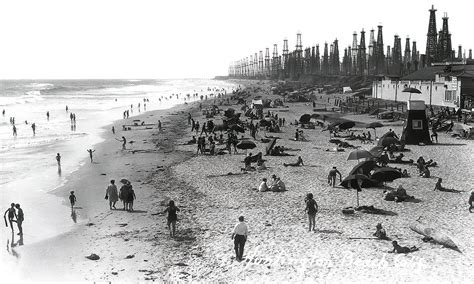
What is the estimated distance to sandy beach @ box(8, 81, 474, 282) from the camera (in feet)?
37.6

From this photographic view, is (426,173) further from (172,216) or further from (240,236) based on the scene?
(172,216)

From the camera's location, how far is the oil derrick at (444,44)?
72.1 meters

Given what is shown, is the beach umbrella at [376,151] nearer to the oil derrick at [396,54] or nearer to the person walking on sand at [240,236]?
the person walking on sand at [240,236]

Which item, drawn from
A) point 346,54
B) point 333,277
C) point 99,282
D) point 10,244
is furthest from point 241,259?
point 346,54

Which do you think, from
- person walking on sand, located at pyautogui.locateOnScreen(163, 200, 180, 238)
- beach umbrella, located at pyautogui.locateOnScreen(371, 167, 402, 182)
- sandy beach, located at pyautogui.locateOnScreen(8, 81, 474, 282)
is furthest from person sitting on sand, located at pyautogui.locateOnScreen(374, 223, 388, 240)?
person walking on sand, located at pyautogui.locateOnScreen(163, 200, 180, 238)

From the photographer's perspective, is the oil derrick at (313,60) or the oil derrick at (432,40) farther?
the oil derrick at (313,60)

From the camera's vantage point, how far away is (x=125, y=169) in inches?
1028

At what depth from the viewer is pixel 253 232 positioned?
1427cm

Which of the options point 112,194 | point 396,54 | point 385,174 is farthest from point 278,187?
point 396,54

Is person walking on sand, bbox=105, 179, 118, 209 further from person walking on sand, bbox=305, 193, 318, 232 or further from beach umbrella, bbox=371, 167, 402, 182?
beach umbrella, bbox=371, 167, 402, 182

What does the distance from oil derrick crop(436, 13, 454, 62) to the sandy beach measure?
52939mm

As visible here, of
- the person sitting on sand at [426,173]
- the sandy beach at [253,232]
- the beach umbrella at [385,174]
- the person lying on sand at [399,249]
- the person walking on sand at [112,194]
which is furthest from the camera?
the person sitting on sand at [426,173]

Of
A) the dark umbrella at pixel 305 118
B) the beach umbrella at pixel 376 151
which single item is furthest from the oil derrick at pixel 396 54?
the beach umbrella at pixel 376 151

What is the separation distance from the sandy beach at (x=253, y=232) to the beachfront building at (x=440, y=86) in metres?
18.8
